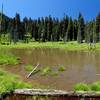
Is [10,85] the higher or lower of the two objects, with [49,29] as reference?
lower

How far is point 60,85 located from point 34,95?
16.1 m

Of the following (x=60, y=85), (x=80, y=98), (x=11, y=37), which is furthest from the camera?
(x=11, y=37)

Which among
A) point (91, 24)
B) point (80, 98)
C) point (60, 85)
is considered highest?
point (91, 24)

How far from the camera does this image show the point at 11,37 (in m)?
167

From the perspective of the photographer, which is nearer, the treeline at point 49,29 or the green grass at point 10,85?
the green grass at point 10,85

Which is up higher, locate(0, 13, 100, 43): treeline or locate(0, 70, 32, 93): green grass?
locate(0, 13, 100, 43): treeline

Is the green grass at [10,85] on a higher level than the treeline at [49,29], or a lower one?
lower

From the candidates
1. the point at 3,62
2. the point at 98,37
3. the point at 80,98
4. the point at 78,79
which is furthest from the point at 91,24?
the point at 80,98

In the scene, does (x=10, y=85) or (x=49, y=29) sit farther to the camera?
(x=49, y=29)

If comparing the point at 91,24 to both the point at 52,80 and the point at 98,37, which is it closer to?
the point at 98,37

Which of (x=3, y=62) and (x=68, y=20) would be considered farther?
(x=68, y=20)

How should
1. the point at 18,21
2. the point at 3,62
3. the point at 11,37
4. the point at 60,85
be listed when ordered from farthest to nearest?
1. the point at 18,21
2. the point at 11,37
3. the point at 3,62
4. the point at 60,85

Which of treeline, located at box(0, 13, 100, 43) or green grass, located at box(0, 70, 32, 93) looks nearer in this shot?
green grass, located at box(0, 70, 32, 93)

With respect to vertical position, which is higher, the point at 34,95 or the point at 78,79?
the point at 34,95
